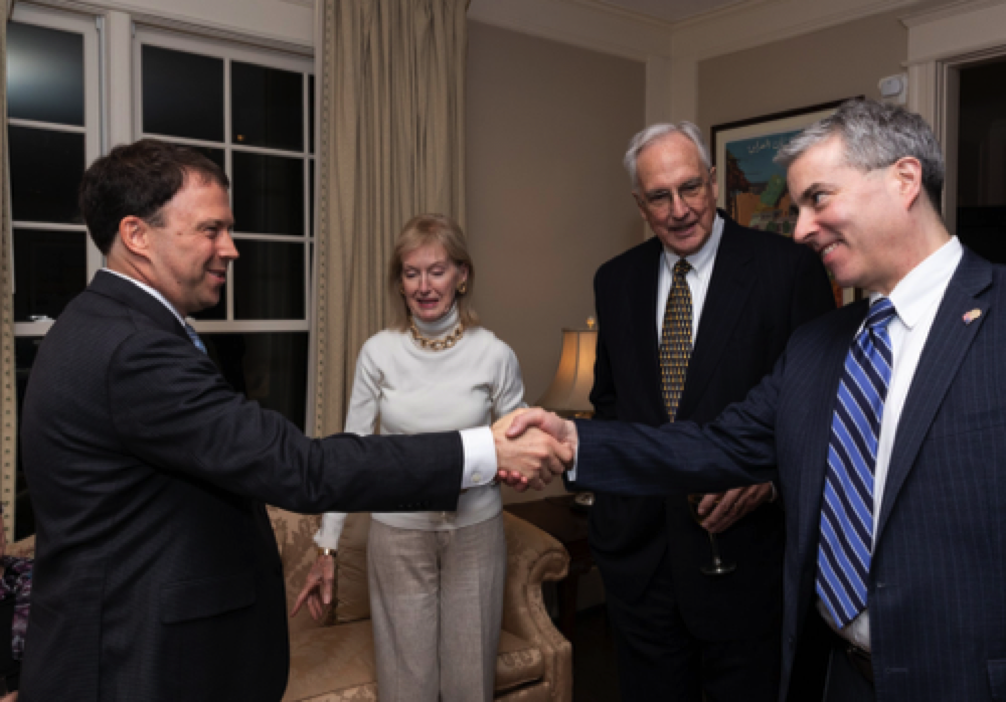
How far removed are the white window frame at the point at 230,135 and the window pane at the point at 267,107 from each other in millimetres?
30

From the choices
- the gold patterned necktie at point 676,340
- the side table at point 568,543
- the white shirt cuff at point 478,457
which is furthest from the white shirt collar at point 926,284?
the side table at point 568,543

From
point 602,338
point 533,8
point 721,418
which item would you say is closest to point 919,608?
point 721,418

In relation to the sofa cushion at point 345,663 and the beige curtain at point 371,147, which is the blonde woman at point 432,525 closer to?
the sofa cushion at point 345,663

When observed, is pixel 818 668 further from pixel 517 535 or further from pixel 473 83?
pixel 473 83

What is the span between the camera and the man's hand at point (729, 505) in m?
1.83

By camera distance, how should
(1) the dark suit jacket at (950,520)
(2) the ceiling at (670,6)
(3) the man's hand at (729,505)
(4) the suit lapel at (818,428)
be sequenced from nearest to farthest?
1. (1) the dark suit jacket at (950,520)
2. (4) the suit lapel at (818,428)
3. (3) the man's hand at (729,505)
4. (2) the ceiling at (670,6)

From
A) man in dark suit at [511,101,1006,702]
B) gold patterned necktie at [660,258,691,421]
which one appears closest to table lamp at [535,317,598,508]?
gold patterned necktie at [660,258,691,421]

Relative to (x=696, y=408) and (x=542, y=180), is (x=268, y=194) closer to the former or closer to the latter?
(x=542, y=180)

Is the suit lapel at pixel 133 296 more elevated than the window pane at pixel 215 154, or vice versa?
the window pane at pixel 215 154

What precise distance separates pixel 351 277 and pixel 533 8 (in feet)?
6.04

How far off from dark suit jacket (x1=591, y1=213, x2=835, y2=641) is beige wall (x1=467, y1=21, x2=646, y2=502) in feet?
6.97

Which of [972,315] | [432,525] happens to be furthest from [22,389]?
[972,315]

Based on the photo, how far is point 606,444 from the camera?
5.69 ft

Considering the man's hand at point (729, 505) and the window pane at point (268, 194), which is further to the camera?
the window pane at point (268, 194)
